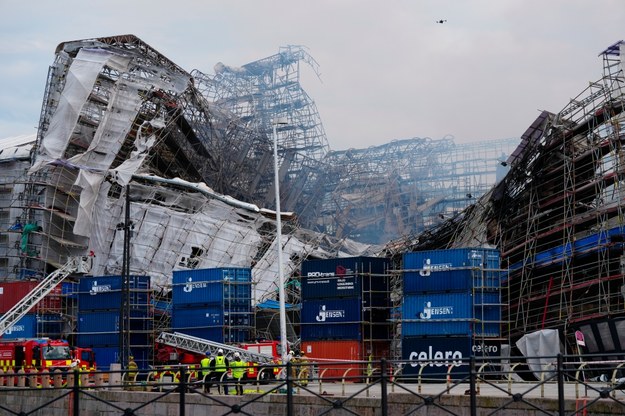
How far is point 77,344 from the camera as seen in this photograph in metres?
54.6

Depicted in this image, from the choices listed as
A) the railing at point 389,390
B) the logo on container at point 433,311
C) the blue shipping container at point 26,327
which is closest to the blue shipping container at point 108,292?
the blue shipping container at point 26,327

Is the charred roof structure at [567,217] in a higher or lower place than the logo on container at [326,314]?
higher

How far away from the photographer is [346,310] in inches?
1742

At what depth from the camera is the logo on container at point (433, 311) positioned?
40.0 metres

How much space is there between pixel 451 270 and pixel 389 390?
40.5 feet

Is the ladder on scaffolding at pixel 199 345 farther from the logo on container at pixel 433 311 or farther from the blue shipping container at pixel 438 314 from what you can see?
the logo on container at pixel 433 311

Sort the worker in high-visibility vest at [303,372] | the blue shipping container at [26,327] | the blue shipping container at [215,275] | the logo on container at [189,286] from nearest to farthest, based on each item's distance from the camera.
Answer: the worker in high-visibility vest at [303,372] < the blue shipping container at [215,275] < the logo on container at [189,286] < the blue shipping container at [26,327]

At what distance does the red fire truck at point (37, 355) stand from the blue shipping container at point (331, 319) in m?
11.0

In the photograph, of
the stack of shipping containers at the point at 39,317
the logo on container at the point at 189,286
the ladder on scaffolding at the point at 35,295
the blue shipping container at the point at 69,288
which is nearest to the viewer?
the logo on container at the point at 189,286

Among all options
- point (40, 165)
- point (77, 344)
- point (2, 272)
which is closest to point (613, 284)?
point (77, 344)

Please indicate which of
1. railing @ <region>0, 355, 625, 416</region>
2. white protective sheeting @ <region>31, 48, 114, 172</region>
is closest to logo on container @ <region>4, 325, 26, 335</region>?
white protective sheeting @ <region>31, 48, 114, 172</region>

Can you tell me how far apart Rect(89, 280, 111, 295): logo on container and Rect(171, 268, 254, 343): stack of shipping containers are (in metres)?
3.94

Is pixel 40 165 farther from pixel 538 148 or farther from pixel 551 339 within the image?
pixel 551 339

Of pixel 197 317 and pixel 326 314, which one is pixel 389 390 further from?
pixel 197 317
